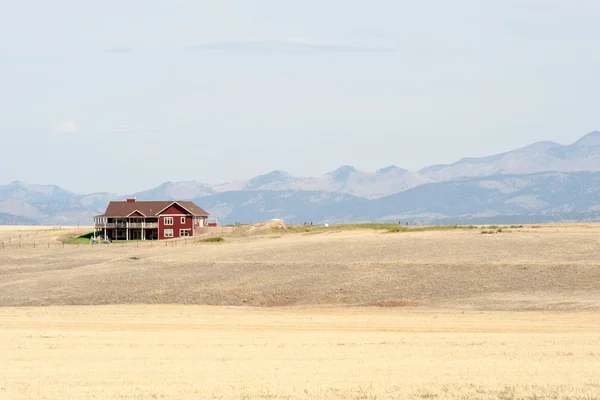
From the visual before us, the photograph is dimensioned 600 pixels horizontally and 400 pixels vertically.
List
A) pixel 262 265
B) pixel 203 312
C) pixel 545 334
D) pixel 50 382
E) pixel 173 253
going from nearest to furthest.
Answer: pixel 50 382 → pixel 545 334 → pixel 203 312 → pixel 262 265 → pixel 173 253

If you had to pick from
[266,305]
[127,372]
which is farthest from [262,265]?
[127,372]

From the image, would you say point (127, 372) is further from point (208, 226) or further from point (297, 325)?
point (208, 226)

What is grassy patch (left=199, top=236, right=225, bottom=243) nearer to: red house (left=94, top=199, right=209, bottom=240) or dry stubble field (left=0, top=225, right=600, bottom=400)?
dry stubble field (left=0, top=225, right=600, bottom=400)

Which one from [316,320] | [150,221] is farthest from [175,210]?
[316,320]

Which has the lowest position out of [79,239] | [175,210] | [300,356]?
[300,356]

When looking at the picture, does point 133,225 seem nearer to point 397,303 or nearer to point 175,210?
point 175,210

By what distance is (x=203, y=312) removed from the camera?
4912 cm

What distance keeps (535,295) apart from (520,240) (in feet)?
71.5

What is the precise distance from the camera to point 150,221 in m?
128

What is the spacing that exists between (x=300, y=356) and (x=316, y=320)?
1329 centimetres

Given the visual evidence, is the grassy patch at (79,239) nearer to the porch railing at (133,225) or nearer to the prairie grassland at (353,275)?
the porch railing at (133,225)

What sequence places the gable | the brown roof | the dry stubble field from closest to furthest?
the dry stubble field → the gable → the brown roof

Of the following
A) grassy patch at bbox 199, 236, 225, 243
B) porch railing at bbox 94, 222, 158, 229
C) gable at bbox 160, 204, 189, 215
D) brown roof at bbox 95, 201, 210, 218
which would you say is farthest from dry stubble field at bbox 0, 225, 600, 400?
brown roof at bbox 95, 201, 210, 218

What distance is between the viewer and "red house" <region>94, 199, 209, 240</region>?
127625 mm
